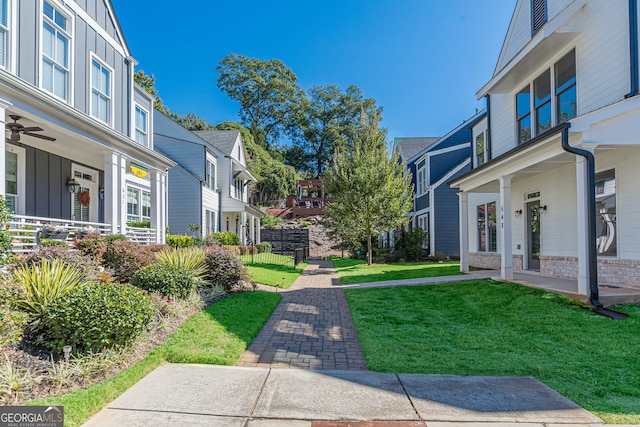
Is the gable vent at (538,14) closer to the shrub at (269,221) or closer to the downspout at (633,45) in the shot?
the downspout at (633,45)

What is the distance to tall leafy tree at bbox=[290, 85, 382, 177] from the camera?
5325 centimetres

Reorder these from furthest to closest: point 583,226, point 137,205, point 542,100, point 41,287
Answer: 1. point 137,205
2. point 542,100
3. point 583,226
4. point 41,287

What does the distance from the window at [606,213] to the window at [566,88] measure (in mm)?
1767

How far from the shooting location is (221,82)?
2105 inches

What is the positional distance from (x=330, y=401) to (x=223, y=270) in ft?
19.5

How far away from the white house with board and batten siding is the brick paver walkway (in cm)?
461

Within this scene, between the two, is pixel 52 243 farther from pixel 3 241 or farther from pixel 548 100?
pixel 548 100

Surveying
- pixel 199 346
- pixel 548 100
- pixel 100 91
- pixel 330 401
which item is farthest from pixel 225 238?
pixel 330 401

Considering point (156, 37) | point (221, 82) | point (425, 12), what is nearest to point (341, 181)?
point (425, 12)

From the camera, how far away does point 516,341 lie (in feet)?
18.1

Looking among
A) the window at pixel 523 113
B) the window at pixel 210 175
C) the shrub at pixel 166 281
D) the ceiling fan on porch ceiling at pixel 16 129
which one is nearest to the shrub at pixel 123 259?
the shrub at pixel 166 281

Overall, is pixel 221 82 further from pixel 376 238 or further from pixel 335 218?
pixel 335 218

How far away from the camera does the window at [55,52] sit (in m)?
8.70

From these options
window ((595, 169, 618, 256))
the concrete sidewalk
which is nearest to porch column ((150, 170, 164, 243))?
the concrete sidewalk
